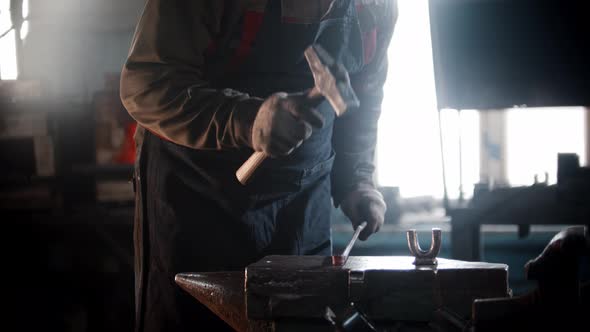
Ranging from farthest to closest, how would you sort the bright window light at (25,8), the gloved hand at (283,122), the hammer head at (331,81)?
the bright window light at (25,8) < the gloved hand at (283,122) < the hammer head at (331,81)

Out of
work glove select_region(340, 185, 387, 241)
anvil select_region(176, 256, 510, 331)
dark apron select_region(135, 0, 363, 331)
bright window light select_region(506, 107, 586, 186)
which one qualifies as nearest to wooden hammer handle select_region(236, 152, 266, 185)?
dark apron select_region(135, 0, 363, 331)

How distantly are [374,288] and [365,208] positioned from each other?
85 cm

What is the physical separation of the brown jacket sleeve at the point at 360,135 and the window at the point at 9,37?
3.61 m

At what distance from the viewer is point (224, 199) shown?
5.56 ft

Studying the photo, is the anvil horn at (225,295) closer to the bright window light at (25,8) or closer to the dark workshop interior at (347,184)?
the dark workshop interior at (347,184)

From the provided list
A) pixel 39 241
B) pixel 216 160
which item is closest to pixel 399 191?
pixel 39 241

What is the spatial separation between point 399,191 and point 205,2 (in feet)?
12.8

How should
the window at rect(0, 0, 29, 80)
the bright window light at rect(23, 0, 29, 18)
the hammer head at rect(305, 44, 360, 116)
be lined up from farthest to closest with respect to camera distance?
the bright window light at rect(23, 0, 29, 18), the window at rect(0, 0, 29, 80), the hammer head at rect(305, 44, 360, 116)

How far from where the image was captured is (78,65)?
16.9 feet

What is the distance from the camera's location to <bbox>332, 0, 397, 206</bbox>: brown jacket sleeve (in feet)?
6.59

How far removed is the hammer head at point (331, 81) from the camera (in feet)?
4.05

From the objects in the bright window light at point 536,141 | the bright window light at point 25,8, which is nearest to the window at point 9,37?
the bright window light at point 25,8

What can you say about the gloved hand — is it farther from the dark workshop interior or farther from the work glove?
the work glove

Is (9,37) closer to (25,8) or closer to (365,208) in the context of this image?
(25,8)
